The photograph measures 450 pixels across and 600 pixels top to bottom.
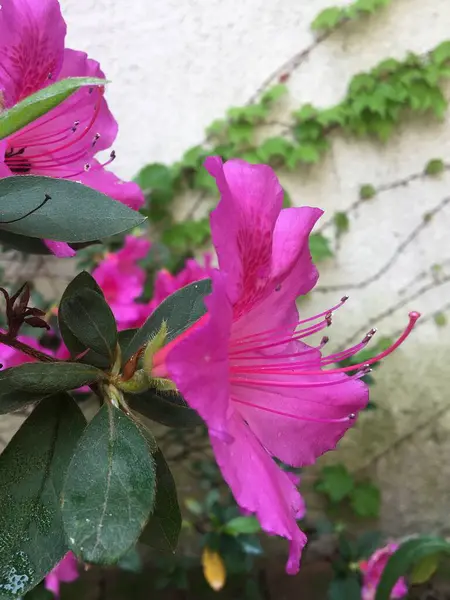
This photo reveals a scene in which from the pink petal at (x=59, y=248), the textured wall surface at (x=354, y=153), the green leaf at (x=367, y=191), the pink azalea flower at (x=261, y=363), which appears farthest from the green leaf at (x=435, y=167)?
the pink petal at (x=59, y=248)

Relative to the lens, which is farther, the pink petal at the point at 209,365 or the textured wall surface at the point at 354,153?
the textured wall surface at the point at 354,153

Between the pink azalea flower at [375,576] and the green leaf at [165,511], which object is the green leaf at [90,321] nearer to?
the green leaf at [165,511]

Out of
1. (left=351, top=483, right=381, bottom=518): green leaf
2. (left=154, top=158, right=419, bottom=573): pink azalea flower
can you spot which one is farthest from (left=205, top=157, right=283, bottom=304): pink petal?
(left=351, top=483, right=381, bottom=518): green leaf

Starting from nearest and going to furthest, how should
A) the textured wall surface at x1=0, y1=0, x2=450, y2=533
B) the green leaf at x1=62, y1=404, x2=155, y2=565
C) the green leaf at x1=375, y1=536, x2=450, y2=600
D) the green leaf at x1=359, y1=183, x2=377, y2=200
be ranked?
1. the green leaf at x1=62, y1=404, x2=155, y2=565
2. the green leaf at x1=375, y1=536, x2=450, y2=600
3. the textured wall surface at x1=0, y1=0, x2=450, y2=533
4. the green leaf at x1=359, y1=183, x2=377, y2=200

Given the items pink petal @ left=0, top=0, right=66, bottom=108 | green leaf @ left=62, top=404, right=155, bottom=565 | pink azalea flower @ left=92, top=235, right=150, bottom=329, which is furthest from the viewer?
pink azalea flower @ left=92, top=235, right=150, bottom=329

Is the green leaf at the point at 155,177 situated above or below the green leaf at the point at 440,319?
above

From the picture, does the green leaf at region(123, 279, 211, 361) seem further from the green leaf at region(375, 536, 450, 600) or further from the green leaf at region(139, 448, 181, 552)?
the green leaf at region(375, 536, 450, 600)

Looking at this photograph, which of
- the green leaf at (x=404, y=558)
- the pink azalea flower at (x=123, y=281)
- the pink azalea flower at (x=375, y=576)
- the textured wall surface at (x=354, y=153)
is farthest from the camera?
the textured wall surface at (x=354, y=153)

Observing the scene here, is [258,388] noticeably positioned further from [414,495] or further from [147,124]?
[414,495]
